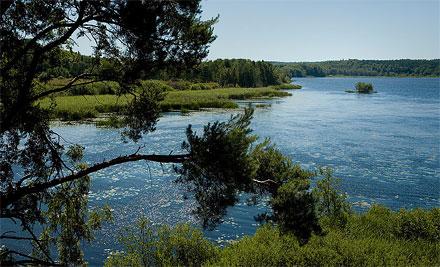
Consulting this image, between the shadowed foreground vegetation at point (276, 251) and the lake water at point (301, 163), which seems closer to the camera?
the shadowed foreground vegetation at point (276, 251)

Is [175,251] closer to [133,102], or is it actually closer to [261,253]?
[261,253]

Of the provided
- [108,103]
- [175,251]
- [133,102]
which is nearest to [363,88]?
[108,103]

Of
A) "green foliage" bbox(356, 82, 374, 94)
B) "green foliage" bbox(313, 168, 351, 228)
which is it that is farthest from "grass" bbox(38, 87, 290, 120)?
"green foliage" bbox(356, 82, 374, 94)

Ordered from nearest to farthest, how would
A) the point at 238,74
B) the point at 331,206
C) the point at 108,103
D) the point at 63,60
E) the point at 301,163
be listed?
the point at 63,60 → the point at 331,206 → the point at 301,163 → the point at 108,103 → the point at 238,74

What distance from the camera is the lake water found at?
87.4 feet

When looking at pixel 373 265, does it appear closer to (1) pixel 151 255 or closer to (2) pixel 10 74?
(1) pixel 151 255

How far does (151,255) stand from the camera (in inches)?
782

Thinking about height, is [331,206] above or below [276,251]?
above

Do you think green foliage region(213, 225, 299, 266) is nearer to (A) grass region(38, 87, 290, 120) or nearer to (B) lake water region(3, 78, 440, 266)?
(B) lake water region(3, 78, 440, 266)

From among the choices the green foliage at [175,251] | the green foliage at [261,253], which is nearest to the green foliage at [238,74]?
the green foliage at [261,253]

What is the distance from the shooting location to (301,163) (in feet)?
123

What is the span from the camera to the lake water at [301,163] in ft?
87.4

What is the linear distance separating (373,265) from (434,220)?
19.6 ft

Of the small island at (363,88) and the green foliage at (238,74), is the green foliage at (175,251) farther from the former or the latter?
the small island at (363,88)
